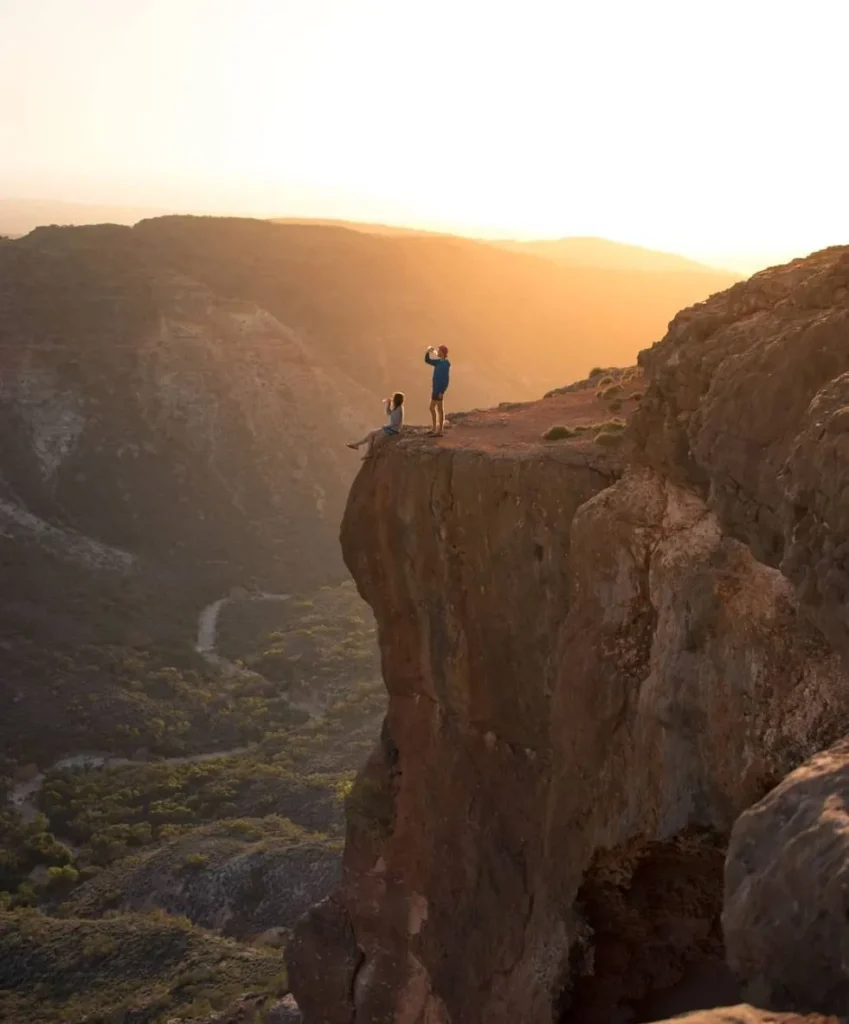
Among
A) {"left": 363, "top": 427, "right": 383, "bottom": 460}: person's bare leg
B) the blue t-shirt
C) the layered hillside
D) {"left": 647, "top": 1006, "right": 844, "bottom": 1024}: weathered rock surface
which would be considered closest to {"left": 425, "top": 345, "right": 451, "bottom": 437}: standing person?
the blue t-shirt

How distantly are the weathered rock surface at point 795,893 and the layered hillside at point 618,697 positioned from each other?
0.02 meters

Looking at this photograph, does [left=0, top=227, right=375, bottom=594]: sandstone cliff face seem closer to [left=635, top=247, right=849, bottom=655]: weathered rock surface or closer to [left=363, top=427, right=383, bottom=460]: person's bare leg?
[left=363, top=427, right=383, bottom=460]: person's bare leg

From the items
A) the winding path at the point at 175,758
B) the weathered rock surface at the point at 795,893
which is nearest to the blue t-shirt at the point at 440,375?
the weathered rock surface at the point at 795,893

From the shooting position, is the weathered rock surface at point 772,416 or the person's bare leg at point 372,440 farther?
the person's bare leg at point 372,440

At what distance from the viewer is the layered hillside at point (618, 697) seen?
911cm

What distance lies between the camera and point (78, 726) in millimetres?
54875

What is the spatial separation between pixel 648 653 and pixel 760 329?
4565mm

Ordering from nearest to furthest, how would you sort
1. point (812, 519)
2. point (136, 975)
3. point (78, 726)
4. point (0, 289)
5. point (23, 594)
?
1. point (812, 519)
2. point (136, 975)
3. point (78, 726)
4. point (23, 594)
5. point (0, 289)

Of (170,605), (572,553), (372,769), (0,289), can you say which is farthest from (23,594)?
(572,553)

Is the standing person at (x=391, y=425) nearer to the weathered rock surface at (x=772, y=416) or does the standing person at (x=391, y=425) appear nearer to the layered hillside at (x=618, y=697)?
the layered hillside at (x=618, y=697)

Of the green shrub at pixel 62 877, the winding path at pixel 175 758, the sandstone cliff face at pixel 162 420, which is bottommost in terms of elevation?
the green shrub at pixel 62 877

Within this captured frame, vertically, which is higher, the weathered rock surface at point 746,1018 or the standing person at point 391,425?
the standing person at point 391,425

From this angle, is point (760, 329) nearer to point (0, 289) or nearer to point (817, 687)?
point (817, 687)

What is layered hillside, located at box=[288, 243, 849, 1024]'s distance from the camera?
911 centimetres
